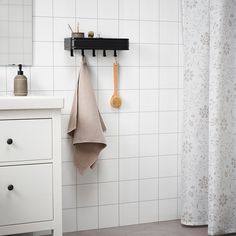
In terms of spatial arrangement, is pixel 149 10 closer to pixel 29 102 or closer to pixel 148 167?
pixel 148 167

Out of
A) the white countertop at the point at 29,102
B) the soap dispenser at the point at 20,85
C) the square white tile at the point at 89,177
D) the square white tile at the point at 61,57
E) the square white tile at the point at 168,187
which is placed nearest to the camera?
the white countertop at the point at 29,102

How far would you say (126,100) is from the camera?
2945mm

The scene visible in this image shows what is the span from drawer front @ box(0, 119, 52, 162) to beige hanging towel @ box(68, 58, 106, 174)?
0.39 metres

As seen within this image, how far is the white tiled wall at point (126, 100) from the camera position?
2.77m

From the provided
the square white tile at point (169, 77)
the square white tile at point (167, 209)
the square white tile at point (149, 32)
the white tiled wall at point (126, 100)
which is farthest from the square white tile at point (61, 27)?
the square white tile at point (167, 209)

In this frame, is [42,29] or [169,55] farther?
[169,55]

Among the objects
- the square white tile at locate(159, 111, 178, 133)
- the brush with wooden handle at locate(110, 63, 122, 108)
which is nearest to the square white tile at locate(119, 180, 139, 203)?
the square white tile at locate(159, 111, 178, 133)

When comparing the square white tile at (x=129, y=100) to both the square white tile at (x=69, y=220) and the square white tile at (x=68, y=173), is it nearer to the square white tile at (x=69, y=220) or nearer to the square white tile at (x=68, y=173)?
the square white tile at (x=68, y=173)

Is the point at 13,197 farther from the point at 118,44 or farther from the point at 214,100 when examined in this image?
the point at 214,100

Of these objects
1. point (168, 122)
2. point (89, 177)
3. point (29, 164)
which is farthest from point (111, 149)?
point (29, 164)

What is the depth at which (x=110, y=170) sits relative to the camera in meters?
2.95

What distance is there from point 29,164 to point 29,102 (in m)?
0.32

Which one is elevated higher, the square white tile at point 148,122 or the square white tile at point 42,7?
the square white tile at point 42,7

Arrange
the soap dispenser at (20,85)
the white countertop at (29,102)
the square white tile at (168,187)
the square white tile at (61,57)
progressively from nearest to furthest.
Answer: the white countertop at (29,102), the soap dispenser at (20,85), the square white tile at (61,57), the square white tile at (168,187)
